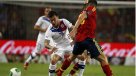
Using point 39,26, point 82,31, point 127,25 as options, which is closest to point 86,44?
point 82,31

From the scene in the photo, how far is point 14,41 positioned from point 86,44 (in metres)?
12.3

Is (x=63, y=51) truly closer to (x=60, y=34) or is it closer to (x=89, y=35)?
(x=60, y=34)


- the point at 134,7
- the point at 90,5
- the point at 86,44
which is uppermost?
the point at 134,7

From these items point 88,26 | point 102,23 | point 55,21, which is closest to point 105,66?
point 88,26

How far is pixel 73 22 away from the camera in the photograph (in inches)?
1045

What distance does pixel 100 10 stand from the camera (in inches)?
1105

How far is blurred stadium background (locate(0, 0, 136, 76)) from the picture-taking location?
25578 millimetres

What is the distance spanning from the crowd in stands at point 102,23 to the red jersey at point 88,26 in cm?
1273

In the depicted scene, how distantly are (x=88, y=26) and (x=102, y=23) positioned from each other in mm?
14851

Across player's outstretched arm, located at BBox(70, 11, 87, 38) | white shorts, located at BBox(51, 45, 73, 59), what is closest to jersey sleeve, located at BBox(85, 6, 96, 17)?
player's outstretched arm, located at BBox(70, 11, 87, 38)

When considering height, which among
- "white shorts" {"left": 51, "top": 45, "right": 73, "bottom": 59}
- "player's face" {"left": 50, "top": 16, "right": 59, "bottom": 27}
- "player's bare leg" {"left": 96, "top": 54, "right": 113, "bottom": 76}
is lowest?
"player's bare leg" {"left": 96, "top": 54, "right": 113, "bottom": 76}

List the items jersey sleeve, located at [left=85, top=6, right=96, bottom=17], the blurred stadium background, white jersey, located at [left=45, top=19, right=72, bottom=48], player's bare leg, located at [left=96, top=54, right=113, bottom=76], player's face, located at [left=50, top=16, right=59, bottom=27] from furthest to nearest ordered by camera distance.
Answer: the blurred stadium background, white jersey, located at [left=45, top=19, right=72, bottom=48], player's face, located at [left=50, top=16, right=59, bottom=27], player's bare leg, located at [left=96, top=54, right=113, bottom=76], jersey sleeve, located at [left=85, top=6, right=96, bottom=17]

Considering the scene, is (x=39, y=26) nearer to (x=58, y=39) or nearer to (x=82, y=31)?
(x=58, y=39)

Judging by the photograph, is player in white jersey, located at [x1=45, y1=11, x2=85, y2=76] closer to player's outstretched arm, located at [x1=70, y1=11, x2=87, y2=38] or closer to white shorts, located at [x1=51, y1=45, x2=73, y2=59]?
white shorts, located at [x1=51, y1=45, x2=73, y2=59]
